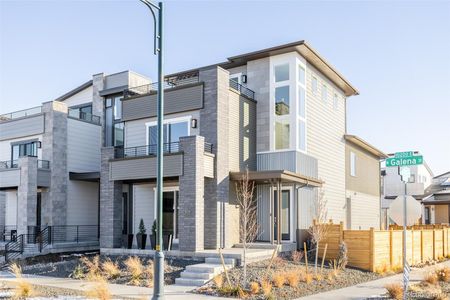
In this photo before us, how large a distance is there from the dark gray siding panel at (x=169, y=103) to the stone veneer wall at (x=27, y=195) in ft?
18.7

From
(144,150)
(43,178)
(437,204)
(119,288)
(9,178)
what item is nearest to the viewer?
(119,288)

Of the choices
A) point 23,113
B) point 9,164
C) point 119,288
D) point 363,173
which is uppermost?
point 23,113

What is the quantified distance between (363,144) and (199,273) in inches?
711

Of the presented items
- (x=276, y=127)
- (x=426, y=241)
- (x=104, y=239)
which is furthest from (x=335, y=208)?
(x=104, y=239)

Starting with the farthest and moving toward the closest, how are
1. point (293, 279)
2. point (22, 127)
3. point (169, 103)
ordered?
point (22, 127) → point (169, 103) → point (293, 279)

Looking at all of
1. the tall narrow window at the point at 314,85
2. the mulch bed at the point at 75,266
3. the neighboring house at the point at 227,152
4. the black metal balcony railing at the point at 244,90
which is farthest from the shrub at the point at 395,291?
the tall narrow window at the point at 314,85

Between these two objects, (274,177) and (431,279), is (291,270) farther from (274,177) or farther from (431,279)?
(274,177)

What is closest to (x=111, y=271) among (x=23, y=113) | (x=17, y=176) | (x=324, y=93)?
(x=17, y=176)

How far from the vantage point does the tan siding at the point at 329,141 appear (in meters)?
23.4

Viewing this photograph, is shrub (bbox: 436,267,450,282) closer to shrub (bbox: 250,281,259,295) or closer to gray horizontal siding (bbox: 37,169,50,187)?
shrub (bbox: 250,281,259,295)

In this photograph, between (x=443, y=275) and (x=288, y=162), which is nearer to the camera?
(x=443, y=275)

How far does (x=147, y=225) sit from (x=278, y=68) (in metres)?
9.49

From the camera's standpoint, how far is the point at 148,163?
20500mm

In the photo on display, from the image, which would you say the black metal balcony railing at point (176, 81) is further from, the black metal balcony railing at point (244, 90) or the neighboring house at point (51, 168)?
the neighboring house at point (51, 168)
